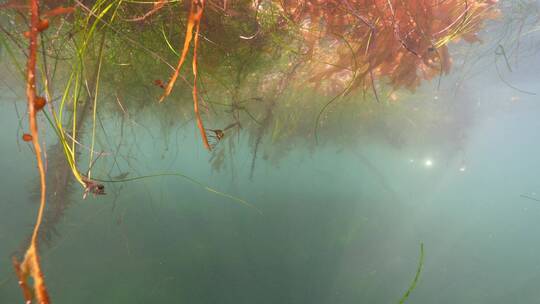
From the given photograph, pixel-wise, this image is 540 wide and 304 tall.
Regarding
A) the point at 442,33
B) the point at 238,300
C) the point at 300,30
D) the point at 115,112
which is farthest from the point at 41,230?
the point at 442,33

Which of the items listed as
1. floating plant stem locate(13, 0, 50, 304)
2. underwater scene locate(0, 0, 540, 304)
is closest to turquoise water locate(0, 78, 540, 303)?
underwater scene locate(0, 0, 540, 304)

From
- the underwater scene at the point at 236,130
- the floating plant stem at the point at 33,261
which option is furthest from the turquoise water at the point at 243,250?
the floating plant stem at the point at 33,261

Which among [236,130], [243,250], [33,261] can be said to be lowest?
[243,250]

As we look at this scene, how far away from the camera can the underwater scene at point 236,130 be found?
297 centimetres

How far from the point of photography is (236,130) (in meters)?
6.48

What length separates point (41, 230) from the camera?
4535mm

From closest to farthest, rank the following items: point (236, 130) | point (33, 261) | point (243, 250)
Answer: point (33, 261)
point (236, 130)
point (243, 250)

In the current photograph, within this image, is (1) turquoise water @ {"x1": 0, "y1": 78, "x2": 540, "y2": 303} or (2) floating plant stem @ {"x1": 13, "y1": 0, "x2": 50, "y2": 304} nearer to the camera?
(2) floating plant stem @ {"x1": 13, "y1": 0, "x2": 50, "y2": 304}

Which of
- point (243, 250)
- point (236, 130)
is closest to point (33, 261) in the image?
point (236, 130)

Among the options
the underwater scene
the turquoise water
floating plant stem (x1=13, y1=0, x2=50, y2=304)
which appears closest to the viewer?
floating plant stem (x1=13, y1=0, x2=50, y2=304)

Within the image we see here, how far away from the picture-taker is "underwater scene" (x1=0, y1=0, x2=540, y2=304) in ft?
9.75

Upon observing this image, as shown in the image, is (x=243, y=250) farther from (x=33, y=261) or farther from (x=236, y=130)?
(x=33, y=261)

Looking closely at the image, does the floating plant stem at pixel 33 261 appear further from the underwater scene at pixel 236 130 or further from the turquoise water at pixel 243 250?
the turquoise water at pixel 243 250

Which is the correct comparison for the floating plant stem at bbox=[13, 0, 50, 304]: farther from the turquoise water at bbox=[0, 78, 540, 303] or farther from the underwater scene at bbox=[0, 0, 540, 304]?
the turquoise water at bbox=[0, 78, 540, 303]
